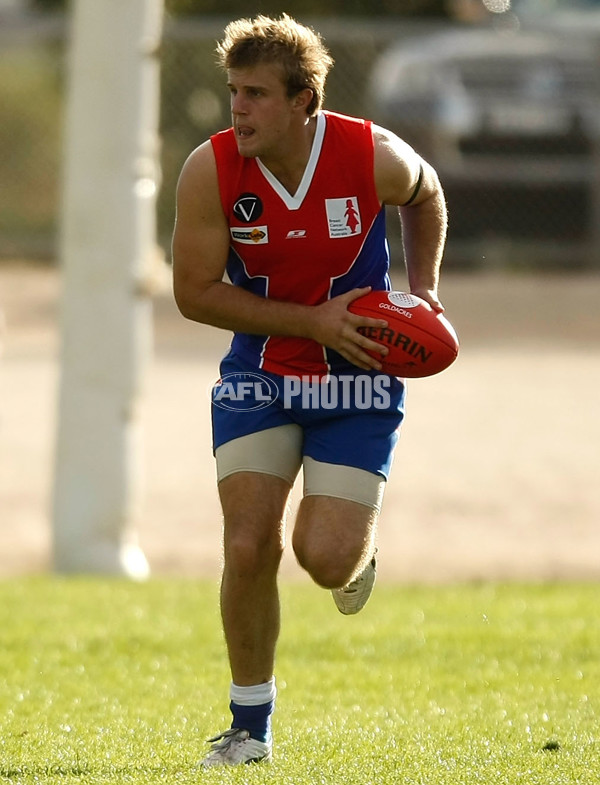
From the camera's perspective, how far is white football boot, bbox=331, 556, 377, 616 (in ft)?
17.8

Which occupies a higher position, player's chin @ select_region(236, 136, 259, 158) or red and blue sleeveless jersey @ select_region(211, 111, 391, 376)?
player's chin @ select_region(236, 136, 259, 158)

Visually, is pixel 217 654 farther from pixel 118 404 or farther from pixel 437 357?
pixel 118 404

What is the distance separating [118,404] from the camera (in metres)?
10.4

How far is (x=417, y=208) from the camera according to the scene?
5.43m

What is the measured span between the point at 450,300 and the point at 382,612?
9547 millimetres

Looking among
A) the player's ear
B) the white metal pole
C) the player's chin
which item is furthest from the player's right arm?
the white metal pole

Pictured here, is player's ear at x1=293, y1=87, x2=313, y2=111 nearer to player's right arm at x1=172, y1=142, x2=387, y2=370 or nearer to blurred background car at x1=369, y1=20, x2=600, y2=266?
player's right arm at x1=172, y1=142, x2=387, y2=370

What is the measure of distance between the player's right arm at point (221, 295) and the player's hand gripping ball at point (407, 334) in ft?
0.12

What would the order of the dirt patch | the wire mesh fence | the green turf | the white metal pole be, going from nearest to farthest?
the green turf < the white metal pole < the dirt patch < the wire mesh fence

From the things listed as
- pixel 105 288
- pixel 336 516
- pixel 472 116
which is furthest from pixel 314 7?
pixel 336 516

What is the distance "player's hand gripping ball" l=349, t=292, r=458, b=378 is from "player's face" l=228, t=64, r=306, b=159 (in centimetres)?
59

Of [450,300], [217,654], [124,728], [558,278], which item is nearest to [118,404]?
[217,654]

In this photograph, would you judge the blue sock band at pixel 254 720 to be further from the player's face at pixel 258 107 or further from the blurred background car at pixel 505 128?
the blurred background car at pixel 505 128

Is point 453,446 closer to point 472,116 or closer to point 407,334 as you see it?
point 472,116
